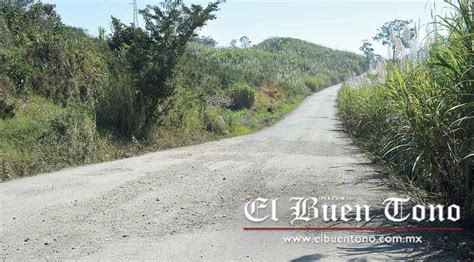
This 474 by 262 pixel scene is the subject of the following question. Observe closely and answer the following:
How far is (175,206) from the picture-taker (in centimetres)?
662

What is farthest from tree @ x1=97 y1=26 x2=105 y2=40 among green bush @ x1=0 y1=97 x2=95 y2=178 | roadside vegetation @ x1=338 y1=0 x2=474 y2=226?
roadside vegetation @ x1=338 y1=0 x2=474 y2=226

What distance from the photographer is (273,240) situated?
16.7 ft

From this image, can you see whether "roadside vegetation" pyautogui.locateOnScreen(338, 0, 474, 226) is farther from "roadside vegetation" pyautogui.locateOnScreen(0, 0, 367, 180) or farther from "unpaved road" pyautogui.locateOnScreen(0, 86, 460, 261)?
"roadside vegetation" pyautogui.locateOnScreen(0, 0, 367, 180)

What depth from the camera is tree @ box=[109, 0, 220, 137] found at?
1458 cm

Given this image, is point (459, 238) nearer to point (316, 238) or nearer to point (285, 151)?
point (316, 238)

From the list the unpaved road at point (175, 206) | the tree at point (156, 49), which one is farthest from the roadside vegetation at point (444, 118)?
the tree at point (156, 49)

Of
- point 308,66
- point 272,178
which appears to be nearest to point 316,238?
point 272,178

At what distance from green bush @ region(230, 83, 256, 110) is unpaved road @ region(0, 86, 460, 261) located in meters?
18.2

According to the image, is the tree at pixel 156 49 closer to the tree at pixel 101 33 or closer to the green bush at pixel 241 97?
the tree at pixel 101 33

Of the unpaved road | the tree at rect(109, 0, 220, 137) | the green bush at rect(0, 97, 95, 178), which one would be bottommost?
the unpaved road

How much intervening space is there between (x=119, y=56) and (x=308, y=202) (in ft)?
34.5

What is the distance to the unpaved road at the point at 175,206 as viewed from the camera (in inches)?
188

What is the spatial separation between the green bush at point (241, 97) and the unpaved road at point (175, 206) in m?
18.2

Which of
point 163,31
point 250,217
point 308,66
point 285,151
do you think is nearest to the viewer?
point 250,217
